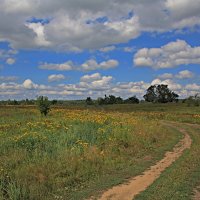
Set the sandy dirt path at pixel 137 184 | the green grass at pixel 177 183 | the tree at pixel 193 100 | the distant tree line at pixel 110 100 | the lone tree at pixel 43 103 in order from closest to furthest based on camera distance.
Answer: the green grass at pixel 177 183 < the sandy dirt path at pixel 137 184 < the lone tree at pixel 43 103 < the tree at pixel 193 100 < the distant tree line at pixel 110 100

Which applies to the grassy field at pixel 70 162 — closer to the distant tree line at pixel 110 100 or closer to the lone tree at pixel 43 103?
the lone tree at pixel 43 103

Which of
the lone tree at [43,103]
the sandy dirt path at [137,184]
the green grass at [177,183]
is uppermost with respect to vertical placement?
the lone tree at [43,103]

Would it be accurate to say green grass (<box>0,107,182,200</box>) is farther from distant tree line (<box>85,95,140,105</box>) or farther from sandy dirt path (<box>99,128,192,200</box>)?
distant tree line (<box>85,95,140,105</box>)

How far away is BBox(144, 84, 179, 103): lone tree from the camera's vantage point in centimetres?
15288

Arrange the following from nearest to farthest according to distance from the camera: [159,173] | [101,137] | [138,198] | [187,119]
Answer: [138,198] < [159,173] < [101,137] < [187,119]

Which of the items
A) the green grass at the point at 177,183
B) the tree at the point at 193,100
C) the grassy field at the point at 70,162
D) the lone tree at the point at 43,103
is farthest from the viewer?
the tree at the point at 193,100

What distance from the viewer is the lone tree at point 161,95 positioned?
502 feet

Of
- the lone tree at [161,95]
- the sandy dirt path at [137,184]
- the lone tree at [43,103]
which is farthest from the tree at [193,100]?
the sandy dirt path at [137,184]

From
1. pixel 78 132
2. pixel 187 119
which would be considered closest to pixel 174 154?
pixel 78 132

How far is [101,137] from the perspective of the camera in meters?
20.8

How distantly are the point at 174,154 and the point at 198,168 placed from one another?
4009 millimetres

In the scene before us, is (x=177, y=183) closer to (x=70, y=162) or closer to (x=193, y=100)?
(x=70, y=162)

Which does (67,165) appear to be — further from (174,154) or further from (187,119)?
(187,119)

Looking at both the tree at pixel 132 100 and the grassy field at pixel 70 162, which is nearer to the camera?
the grassy field at pixel 70 162
